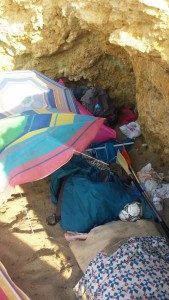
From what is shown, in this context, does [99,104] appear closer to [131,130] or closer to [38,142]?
[131,130]

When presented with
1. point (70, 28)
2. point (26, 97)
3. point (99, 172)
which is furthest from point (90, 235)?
point (70, 28)

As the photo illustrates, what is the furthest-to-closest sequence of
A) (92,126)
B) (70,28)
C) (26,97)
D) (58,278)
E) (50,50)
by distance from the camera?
(50,50) → (70,28) → (26,97) → (92,126) → (58,278)

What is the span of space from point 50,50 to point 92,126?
2349 millimetres

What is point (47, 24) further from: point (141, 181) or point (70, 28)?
point (141, 181)

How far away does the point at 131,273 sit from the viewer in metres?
2.61

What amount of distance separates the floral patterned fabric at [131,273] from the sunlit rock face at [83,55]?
1.60 m

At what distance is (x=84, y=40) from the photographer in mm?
5379

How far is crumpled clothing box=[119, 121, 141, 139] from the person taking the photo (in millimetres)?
5215

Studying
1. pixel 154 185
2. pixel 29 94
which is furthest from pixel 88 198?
pixel 29 94

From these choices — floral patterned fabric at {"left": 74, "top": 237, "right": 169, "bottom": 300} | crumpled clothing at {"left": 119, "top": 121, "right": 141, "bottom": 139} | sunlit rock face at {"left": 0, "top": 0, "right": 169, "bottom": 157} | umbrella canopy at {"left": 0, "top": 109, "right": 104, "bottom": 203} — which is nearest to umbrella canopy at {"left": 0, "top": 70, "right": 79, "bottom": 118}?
umbrella canopy at {"left": 0, "top": 109, "right": 104, "bottom": 203}

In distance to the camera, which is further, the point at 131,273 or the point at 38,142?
the point at 38,142

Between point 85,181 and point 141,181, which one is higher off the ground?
point 85,181

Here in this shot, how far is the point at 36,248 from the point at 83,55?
3.31m

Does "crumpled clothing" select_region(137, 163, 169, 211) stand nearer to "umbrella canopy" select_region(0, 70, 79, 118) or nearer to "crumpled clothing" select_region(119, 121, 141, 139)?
"crumpled clothing" select_region(119, 121, 141, 139)
